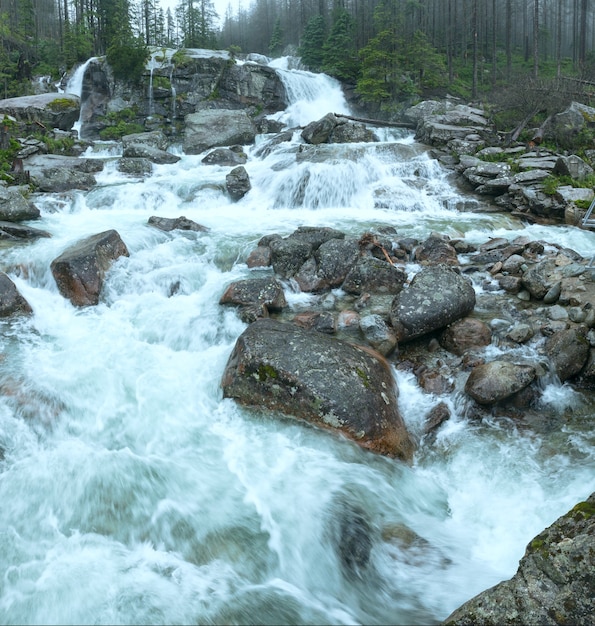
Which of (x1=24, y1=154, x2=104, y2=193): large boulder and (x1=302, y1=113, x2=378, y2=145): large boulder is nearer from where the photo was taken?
(x1=24, y1=154, x2=104, y2=193): large boulder

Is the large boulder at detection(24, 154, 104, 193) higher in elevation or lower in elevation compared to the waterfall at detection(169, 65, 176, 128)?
lower

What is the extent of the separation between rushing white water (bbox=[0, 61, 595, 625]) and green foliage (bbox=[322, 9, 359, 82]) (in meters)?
26.1

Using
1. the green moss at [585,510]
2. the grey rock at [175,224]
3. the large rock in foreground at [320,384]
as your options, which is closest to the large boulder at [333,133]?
the grey rock at [175,224]

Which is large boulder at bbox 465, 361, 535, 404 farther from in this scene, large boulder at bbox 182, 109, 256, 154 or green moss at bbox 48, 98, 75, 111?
green moss at bbox 48, 98, 75, 111

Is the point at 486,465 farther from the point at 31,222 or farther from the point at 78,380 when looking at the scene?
the point at 31,222

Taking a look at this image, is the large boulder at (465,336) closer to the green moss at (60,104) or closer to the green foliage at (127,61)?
the green moss at (60,104)

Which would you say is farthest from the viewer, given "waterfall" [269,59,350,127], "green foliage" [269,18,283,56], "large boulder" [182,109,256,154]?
"green foliage" [269,18,283,56]

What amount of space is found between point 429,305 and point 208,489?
148 inches

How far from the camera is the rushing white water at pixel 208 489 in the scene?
11.4 feet

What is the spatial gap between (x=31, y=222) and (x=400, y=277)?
887cm

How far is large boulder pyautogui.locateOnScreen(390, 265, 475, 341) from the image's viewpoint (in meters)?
6.46

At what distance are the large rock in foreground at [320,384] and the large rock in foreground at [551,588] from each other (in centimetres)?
246

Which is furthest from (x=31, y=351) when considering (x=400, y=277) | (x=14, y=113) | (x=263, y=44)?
(x=263, y=44)

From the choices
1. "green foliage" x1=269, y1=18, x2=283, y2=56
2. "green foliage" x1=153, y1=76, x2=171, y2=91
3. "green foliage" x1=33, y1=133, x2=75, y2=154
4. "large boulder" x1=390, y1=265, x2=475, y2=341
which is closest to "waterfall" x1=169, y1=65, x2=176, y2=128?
"green foliage" x1=153, y1=76, x2=171, y2=91
